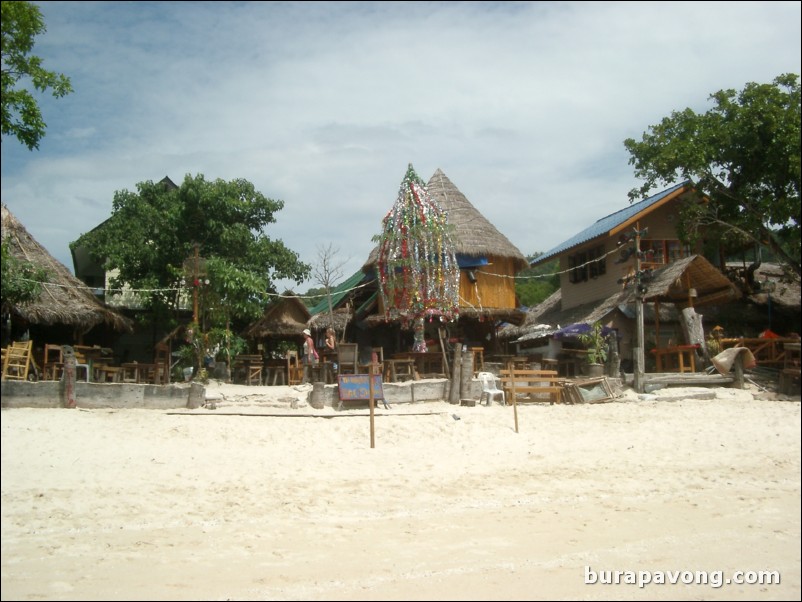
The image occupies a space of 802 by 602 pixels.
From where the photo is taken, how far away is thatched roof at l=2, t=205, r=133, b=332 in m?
Result: 15.5

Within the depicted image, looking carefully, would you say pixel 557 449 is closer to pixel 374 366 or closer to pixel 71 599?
pixel 374 366

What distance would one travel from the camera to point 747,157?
709 inches

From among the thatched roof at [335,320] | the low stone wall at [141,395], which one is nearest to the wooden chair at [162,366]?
the low stone wall at [141,395]

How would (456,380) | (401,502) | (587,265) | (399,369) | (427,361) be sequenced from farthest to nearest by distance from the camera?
(587,265)
(427,361)
(399,369)
(456,380)
(401,502)

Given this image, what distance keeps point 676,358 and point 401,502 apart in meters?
11.8

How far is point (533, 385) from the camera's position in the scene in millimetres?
14641

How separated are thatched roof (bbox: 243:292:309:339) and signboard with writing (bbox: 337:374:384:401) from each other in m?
5.57

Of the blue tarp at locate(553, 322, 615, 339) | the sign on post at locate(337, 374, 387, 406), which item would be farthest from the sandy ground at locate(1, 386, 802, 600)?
the blue tarp at locate(553, 322, 615, 339)

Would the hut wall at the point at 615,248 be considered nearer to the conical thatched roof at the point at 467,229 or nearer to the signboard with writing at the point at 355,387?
the conical thatched roof at the point at 467,229

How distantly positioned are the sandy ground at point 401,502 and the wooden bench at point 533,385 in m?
0.82

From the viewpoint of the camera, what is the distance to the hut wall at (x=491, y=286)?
18734 mm

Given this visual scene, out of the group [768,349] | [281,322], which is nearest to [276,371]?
[281,322]

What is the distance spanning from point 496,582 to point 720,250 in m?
17.3

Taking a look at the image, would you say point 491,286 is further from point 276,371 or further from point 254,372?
point 254,372
